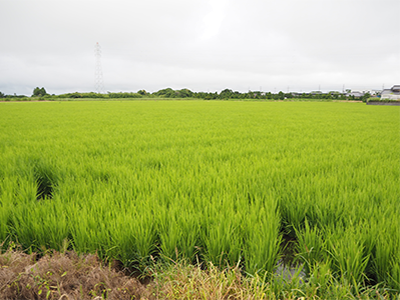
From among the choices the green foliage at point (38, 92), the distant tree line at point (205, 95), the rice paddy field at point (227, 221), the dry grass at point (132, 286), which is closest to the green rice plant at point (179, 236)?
the rice paddy field at point (227, 221)

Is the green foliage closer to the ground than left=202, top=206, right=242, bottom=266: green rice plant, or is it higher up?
higher up

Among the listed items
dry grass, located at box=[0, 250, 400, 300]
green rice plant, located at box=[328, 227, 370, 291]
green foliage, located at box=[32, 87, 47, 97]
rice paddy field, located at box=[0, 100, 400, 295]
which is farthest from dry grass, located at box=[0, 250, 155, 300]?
green foliage, located at box=[32, 87, 47, 97]

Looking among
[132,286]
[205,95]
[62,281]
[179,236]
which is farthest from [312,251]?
[205,95]

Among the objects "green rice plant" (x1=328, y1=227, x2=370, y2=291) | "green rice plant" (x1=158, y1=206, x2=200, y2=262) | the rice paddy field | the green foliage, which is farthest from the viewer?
the green foliage

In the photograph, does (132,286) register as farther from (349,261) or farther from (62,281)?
(349,261)

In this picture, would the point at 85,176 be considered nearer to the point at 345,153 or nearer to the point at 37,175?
the point at 37,175

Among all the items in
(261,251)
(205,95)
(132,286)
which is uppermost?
(205,95)

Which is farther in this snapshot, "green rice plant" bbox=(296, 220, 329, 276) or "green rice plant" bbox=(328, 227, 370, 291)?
"green rice plant" bbox=(296, 220, 329, 276)

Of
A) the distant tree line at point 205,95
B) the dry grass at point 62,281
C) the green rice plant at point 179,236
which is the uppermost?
the distant tree line at point 205,95

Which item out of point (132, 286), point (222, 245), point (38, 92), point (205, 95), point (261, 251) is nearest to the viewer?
point (132, 286)

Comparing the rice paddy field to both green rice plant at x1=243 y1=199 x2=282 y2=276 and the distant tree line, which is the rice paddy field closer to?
green rice plant at x1=243 y1=199 x2=282 y2=276

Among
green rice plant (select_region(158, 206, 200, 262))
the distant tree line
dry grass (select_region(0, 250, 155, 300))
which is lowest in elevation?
dry grass (select_region(0, 250, 155, 300))

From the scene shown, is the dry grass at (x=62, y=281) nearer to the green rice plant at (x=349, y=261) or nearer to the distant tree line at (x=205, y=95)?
the green rice plant at (x=349, y=261)

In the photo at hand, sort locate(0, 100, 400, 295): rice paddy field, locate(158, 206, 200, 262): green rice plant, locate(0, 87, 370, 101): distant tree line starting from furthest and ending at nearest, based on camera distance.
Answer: locate(0, 87, 370, 101): distant tree line, locate(158, 206, 200, 262): green rice plant, locate(0, 100, 400, 295): rice paddy field
